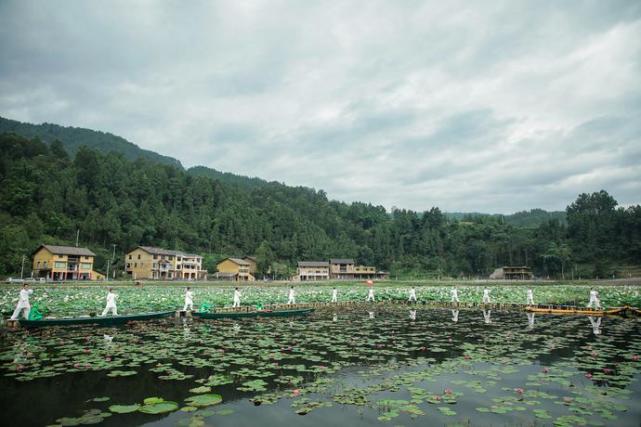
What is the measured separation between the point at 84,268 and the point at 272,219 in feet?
215

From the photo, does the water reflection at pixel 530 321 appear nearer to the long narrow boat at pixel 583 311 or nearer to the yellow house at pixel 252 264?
the long narrow boat at pixel 583 311

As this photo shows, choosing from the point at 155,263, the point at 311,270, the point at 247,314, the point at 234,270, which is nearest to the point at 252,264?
the point at 234,270

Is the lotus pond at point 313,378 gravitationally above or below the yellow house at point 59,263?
below

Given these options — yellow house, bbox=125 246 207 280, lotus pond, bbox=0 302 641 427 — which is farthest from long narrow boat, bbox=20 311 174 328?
yellow house, bbox=125 246 207 280

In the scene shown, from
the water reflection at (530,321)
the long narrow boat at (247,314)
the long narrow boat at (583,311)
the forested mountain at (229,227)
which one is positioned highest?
the forested mountain at (229,227)

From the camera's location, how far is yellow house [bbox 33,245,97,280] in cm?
6594

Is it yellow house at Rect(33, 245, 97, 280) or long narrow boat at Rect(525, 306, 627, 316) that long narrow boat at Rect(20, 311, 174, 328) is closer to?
long narrow boat at Rect(525, 306, 627, 316)

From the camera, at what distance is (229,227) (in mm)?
114000

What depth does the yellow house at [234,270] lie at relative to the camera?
88500 mm

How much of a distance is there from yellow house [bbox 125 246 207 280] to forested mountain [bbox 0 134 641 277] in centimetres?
579

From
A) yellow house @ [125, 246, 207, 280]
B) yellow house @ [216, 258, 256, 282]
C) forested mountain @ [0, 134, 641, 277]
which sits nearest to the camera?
yellow house @ [125, 246, 207, 280]

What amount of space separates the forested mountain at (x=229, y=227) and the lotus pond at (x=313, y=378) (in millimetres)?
63862

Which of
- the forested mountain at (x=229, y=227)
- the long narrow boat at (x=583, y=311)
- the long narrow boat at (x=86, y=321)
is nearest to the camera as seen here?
the long narrow boat at (x=86, y=321)

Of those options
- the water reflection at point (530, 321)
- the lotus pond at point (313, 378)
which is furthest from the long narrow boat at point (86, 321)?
the water reflection at point (530, 321)
